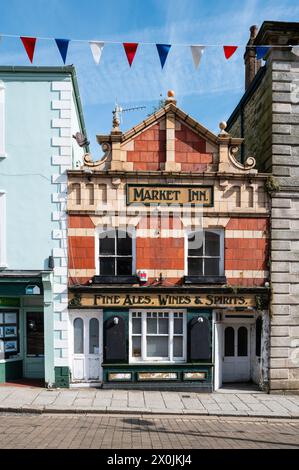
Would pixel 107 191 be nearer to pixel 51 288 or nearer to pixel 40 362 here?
pixel 51 288

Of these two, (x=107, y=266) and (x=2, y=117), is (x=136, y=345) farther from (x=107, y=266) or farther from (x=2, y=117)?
(x=2, y=117)

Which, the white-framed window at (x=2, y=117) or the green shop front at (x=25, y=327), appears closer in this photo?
the green shop front at (x=25, y=327)

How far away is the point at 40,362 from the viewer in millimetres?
12555

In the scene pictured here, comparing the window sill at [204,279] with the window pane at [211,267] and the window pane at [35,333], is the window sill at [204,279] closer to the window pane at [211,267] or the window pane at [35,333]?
the window pane at [211,267]

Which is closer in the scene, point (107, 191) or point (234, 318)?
point (107, 191)

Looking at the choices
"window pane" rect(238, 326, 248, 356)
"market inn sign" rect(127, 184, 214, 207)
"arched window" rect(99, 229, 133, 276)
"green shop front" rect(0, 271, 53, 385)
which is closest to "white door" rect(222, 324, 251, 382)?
"window pane" rect(238, 326, 248, 356)

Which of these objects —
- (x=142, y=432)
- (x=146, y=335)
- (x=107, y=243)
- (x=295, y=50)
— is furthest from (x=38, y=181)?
(x=295, y=50)

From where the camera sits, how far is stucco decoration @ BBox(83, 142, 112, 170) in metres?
11.7

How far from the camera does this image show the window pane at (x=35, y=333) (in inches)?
495

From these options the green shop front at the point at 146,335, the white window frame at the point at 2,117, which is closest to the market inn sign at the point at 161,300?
the green shop front at the point at 146,335

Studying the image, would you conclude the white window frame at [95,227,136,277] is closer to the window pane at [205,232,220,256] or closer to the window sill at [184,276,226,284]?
the window sill at [184,276,226,284]

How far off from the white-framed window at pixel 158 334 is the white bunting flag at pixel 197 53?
7464 millimetres
